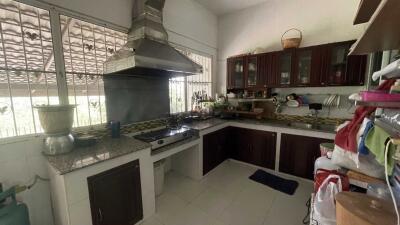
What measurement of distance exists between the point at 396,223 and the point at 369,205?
4.2 inches

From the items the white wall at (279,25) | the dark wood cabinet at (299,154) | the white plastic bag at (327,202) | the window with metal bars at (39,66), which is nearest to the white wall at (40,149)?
the window with metal bars at (39,66)

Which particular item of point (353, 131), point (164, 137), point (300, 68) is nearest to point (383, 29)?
point (353, 131)

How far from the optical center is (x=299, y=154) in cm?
254

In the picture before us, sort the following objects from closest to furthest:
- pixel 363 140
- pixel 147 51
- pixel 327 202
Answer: pixel 363 140
pixel 327 202
pixel 147 51

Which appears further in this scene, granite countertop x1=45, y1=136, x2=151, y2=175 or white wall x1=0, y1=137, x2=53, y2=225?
white wall x1=0, y1=137, x2=53, y2=225

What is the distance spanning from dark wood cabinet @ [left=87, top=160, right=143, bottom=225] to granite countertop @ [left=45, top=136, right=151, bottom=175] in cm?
13

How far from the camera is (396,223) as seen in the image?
619 millimetres

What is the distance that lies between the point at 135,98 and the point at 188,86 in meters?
1.17

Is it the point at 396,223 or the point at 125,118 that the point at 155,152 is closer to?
the point at 125,118

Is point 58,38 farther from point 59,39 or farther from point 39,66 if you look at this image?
point 39,66

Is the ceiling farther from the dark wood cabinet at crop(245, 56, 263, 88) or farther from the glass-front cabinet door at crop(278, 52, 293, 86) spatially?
the glass-front cabinet door at crop(278, 52, 293, 86)

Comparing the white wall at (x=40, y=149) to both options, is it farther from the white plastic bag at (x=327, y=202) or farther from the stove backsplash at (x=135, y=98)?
the white plastic bag at (x=327, y=202)

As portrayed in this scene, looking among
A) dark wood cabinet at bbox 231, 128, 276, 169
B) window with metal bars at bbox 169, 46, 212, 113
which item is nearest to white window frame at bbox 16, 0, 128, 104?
window with metal bars at bbox 169, 46, 212, 113

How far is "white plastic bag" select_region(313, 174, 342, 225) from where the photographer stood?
3.32ft
